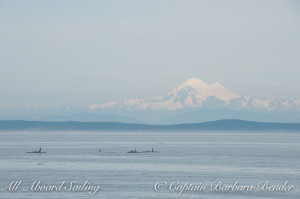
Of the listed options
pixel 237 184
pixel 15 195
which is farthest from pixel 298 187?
pixel 15 195

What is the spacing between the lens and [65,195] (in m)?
47.6

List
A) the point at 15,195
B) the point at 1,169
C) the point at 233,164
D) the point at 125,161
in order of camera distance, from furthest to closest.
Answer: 1. the point at 125,161
2. the point at 233,164
3. the point at 1,169
4. the point at 15,195

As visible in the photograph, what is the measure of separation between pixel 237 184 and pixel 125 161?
102 feet

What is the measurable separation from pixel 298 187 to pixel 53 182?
76.5 ft

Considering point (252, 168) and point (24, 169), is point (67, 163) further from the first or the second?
point (252, 168)

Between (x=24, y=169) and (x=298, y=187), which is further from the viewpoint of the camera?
(x=24, y=169)

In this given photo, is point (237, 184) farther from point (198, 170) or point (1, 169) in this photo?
point (1, 169)

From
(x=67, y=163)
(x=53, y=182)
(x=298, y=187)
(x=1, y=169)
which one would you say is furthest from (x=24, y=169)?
(x=298, y=187)

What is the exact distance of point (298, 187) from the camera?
53.0 metres

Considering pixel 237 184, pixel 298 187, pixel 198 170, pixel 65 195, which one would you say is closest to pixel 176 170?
pixel 198 170

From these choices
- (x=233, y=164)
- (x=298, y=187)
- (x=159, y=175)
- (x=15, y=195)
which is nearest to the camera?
(x=15, y=195)

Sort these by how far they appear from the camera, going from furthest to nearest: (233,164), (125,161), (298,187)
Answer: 1. (125,161)
2. (233,164)
3. (298,187)

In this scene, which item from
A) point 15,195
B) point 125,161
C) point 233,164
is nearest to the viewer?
point 15,195

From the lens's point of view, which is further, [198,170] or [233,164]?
[233,164]
